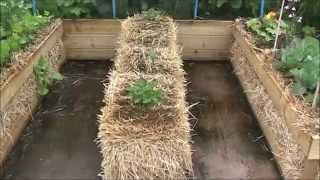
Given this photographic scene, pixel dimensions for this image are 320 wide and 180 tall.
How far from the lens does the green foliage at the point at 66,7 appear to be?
4.13 meters

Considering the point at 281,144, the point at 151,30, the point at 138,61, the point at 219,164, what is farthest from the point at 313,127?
the point at 151,30

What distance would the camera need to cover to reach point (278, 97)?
2816mm

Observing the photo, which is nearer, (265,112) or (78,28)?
(265,112)

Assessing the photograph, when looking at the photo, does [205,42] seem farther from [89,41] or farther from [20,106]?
[20,106]

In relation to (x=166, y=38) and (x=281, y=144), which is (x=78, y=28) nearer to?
(x=166, y=38)

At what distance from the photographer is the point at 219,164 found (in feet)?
9.02

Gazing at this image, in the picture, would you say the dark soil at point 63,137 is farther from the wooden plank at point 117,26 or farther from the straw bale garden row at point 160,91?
the wooden plank at point 117,26

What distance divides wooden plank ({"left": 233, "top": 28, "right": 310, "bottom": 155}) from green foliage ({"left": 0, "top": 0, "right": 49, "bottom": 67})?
1891mm

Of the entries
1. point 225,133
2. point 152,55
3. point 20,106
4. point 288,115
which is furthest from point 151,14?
point 288,115

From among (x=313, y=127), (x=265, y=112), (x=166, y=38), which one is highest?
(x=166, y=38)

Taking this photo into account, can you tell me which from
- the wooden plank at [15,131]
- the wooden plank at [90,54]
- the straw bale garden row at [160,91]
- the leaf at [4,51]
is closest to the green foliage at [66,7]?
the straw bale garden row at [160,91]

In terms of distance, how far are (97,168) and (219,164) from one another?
82 centimetres

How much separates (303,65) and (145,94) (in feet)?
3.64

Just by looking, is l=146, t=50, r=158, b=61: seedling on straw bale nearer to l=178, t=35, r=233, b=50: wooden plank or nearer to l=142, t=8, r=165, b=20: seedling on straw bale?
l=142, t=8, r=165, b=20: seedling on straw bale
